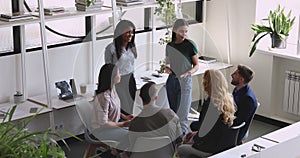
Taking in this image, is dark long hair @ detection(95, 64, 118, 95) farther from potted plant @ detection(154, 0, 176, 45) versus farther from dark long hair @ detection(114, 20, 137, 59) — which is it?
potted plant @ detection(154, 0, 176, 45)

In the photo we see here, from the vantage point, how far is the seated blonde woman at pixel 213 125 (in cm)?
438

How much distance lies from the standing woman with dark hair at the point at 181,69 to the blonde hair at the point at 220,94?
489mm

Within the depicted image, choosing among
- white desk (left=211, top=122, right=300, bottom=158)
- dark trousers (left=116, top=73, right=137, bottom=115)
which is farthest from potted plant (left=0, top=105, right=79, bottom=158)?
dark trousers (left=116, top=73, right=137, bottom=115)

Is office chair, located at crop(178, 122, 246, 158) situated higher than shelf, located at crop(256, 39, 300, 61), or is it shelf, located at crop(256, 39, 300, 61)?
shelf, located at crop(256, 39, 300, 61)

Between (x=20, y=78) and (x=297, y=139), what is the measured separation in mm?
3287

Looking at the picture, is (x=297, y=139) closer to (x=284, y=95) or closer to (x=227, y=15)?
(x=284, y=95)

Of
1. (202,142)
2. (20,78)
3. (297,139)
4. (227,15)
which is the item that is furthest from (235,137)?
(227,15)

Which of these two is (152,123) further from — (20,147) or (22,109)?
(20,147)

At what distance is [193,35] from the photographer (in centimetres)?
691

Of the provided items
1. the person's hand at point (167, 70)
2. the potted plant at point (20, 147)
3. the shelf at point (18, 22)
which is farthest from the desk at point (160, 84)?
the potted plant at point (20, 147)

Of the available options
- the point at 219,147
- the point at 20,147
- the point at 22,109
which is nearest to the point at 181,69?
the point at 219,147

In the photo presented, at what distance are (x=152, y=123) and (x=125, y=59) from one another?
38.8 inches

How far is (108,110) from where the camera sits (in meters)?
4.65

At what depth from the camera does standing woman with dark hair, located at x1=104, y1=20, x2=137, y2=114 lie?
4.76 m
